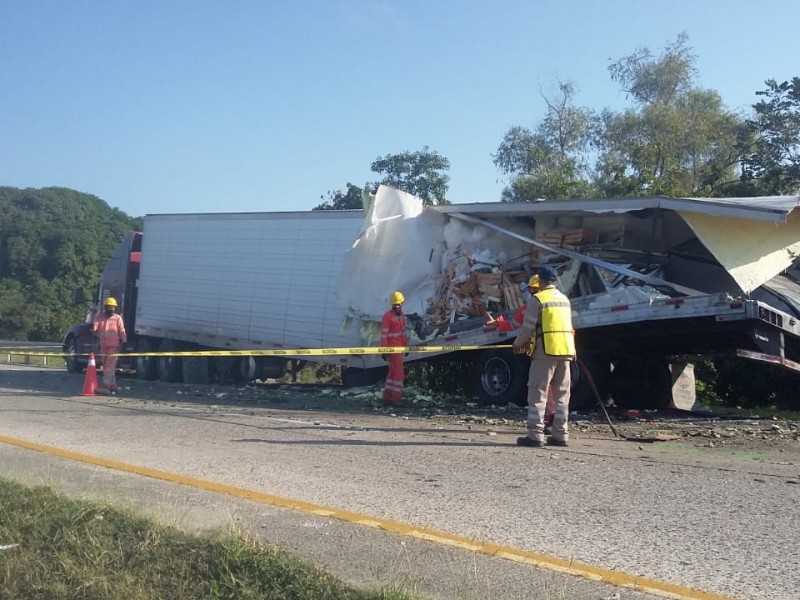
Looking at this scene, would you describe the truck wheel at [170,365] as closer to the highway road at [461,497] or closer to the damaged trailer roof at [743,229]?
the highway road at [461,497]

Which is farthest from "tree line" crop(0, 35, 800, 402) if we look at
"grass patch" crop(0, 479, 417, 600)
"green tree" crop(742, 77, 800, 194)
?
"grass patch" crop(0, 479, 417, 600)

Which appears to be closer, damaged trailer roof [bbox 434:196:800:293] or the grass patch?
the grass patch

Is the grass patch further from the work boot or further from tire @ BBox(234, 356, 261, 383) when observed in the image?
tire @ BBox(234, 356, 261, 383)

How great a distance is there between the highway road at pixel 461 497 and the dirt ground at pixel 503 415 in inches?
18.4

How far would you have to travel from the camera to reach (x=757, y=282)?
37.2 ft

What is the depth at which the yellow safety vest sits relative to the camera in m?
8.45

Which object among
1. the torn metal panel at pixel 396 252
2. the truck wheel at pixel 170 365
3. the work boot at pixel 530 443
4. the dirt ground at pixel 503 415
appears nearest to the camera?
the work boot at pixel 530 443

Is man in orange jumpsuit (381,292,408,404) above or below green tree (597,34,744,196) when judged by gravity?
below

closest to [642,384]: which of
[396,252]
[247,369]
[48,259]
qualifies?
[396,252]

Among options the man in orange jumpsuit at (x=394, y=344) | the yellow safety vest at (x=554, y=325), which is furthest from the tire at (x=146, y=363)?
the yellow safety vest at (x=554, y=325)

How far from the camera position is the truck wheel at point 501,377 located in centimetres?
1280

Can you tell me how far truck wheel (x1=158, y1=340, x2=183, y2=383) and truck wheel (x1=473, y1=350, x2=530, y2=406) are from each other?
8919 mm

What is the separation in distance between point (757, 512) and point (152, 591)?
3.80 metres

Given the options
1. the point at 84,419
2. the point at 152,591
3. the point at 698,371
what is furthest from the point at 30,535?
the point at 698,371
